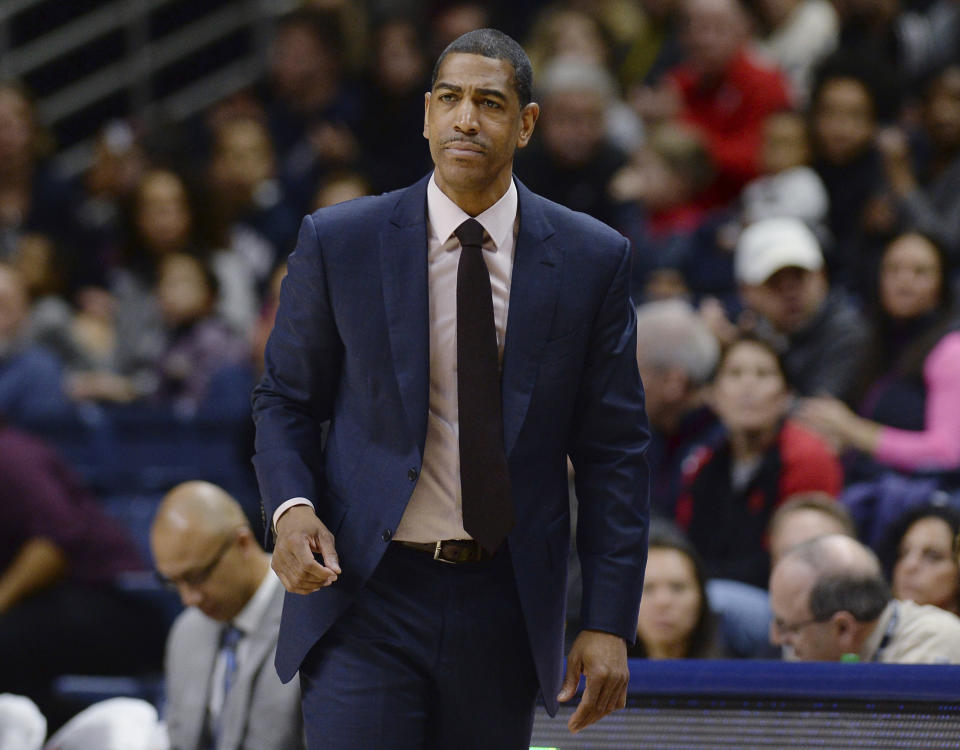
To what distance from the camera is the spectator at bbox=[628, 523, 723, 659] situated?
4066mm

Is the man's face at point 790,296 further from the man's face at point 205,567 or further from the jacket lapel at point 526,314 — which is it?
the jacket lapel at point 526,314

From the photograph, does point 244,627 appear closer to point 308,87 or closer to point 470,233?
point 470,233

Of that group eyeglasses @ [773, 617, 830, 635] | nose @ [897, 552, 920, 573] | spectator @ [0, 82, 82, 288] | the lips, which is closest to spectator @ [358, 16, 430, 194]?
spectator @ [0, 82, 82, 288]

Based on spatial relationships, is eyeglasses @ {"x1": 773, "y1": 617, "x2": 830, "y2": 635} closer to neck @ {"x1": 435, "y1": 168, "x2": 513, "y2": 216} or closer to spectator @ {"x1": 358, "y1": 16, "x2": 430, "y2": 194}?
neck @ {"x1": 435, "y1": 168, "x2": 513, "y2": 216}

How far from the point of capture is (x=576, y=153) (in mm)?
6863

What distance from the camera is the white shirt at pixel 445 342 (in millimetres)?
2342

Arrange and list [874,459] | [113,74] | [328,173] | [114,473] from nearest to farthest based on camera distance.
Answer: [874,459] < [114,473] < [328,173] < [113,74]

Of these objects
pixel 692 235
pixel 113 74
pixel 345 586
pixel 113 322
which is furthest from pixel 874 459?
pixel 113 74

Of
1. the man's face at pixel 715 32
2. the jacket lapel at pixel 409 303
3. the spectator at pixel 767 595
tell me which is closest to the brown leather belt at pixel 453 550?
the jacket lapel at pixel 409 303

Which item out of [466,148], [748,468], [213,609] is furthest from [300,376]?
[748,468]

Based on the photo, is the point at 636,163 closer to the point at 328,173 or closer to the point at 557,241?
the point at 328,173

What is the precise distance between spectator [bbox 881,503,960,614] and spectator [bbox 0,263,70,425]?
3663mm

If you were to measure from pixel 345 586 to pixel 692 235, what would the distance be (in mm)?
4473

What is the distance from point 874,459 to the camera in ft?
16.9
